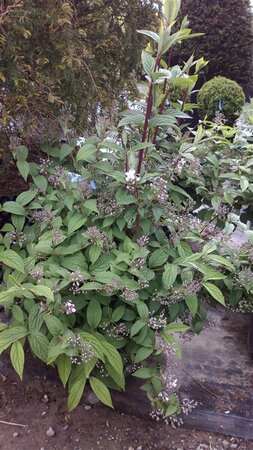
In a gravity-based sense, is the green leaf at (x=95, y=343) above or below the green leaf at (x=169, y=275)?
below

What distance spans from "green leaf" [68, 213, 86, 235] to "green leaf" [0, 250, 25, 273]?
0.25 meters

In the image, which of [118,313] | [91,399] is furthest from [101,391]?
[91,399]

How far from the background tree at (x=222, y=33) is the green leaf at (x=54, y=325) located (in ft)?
21.9

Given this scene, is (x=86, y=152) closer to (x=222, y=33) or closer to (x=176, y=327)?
(x=176, y=327)

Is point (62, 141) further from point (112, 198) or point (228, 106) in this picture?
point (228, 106)

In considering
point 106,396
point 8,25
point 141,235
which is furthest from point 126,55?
point 106,396

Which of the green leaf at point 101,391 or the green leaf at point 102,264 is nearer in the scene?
the green leaf at point 101,391

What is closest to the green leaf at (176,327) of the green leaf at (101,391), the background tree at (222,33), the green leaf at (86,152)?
the green leaf at (101,391)

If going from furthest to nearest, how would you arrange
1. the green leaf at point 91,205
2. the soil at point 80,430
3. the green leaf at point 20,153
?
the green leaf at point 20,153
the soil at point 80,430
the green leaf at point 91,205

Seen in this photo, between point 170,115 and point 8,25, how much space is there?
2.74ft

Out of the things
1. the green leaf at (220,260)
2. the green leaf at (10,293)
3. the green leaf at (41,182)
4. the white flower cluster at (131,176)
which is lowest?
the green leaf at (10,293)

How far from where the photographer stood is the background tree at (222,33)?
702cm

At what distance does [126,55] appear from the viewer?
263 cm

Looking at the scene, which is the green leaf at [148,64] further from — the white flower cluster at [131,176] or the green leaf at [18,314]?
the green leaf at [18,314]
